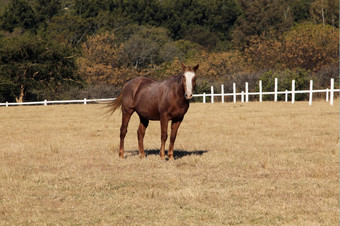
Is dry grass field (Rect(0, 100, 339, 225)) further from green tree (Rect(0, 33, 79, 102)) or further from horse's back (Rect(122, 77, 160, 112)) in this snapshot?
green tree (Rect(0, 33, 79, 102))

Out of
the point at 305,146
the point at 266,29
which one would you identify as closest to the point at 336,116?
the point at 305,146

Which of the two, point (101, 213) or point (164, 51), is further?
point (164, 51)

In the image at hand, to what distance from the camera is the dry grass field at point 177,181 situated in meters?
7.61

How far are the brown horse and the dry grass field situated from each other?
89 cm

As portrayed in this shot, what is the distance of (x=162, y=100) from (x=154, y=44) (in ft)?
210

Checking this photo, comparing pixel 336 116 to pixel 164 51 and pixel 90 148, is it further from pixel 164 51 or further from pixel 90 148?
pixel 164 51

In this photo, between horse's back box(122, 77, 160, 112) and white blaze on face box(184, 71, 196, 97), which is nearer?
white blaze on face box(184, 71, 196, 97)

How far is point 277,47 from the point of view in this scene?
233 ft

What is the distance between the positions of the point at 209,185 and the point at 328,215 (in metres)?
2.65

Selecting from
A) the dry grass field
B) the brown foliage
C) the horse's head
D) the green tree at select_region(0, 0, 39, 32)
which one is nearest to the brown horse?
the horse's head

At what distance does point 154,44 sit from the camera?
250ft

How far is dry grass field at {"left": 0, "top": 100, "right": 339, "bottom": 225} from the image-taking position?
761 cm

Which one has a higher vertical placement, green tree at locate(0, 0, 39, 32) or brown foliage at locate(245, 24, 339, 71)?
green tree at locate(0, 0, 39, 32)

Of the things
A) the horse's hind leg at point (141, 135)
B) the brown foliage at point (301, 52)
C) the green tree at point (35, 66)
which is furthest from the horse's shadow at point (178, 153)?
the brown foliage at point (301, 52)
